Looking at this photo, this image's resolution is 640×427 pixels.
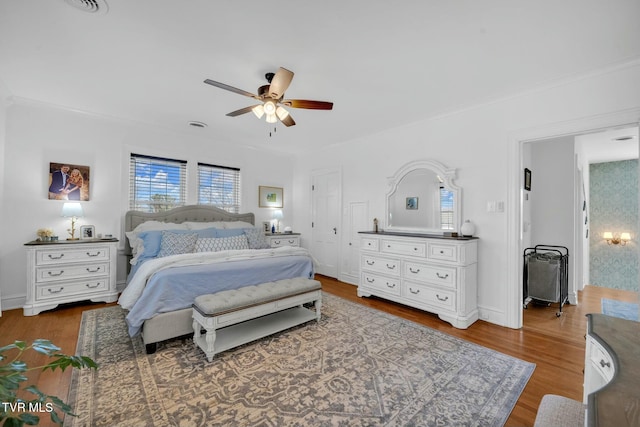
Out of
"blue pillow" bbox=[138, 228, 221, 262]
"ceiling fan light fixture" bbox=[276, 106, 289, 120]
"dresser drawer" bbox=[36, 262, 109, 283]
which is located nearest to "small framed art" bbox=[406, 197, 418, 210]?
"ceiling fan light fixture" bbox=[276, 106, 289, 120]

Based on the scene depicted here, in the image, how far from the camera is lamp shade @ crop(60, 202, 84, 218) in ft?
12.2

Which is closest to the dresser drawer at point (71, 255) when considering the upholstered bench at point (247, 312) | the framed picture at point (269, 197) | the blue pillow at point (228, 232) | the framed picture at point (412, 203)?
the blue pillow at point (228, 232)

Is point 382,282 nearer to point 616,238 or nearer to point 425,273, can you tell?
point 425,273

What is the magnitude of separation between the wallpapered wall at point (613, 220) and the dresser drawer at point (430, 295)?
447 cm

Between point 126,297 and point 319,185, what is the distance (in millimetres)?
3949

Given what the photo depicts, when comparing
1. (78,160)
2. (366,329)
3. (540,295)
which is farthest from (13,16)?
(540,295)

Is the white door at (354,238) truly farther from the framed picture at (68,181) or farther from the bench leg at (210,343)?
the framed picture at (68,181)

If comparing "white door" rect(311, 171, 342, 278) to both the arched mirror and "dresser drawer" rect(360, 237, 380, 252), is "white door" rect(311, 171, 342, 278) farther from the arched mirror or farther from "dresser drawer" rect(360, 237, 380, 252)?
the arched mirror

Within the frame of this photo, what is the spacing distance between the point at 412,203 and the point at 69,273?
4.80 meters

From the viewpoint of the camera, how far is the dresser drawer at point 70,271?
345cm

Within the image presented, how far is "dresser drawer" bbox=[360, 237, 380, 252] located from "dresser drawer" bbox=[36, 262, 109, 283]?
3.71 m

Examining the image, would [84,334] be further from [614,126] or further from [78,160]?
[614,126]

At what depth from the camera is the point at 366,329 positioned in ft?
10.2

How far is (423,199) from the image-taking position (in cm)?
408
